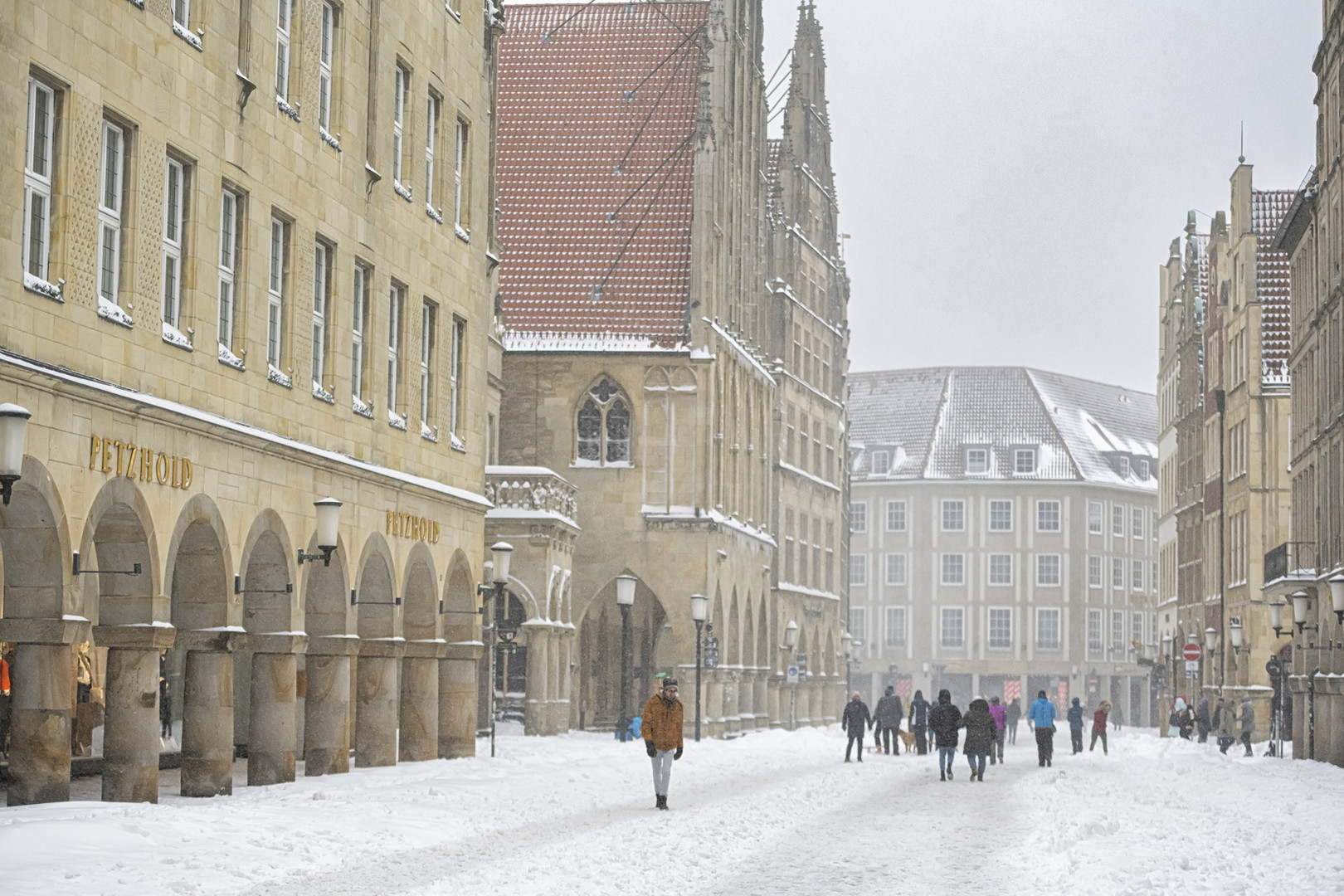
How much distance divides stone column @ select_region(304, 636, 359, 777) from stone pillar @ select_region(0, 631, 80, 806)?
26.3 ft

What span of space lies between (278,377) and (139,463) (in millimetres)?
4578

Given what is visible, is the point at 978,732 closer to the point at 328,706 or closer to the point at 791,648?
the point at 328,706

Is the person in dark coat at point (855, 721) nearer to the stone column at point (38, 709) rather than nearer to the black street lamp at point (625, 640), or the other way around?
the black street lamp at point (625, 640)

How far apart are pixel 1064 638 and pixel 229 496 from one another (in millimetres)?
92986

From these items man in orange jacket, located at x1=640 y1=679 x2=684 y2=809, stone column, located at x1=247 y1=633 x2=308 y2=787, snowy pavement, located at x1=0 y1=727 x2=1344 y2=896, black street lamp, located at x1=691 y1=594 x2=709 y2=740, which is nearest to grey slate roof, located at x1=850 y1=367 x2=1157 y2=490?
black street lamp, located at x1=691 y1=594 x2=709 y2=740

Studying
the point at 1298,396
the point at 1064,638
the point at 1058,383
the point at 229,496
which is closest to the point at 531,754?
the point at 229,496

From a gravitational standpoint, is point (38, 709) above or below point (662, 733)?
above

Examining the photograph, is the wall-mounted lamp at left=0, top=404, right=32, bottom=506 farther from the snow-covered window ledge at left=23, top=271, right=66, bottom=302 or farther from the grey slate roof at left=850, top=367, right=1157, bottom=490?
the grey slate roof at left=850, top=367, right=1157, bottom=490

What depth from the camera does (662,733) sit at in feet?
81.9

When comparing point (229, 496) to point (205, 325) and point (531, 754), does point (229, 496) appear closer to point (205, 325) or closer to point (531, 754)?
point (205, 325)

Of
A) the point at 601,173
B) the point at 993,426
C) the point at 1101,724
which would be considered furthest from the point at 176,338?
the point at 993,426

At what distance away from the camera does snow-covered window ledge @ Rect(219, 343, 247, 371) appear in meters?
24.6

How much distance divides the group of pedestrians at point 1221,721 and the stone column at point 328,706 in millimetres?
27481

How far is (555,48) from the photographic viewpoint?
61.0m
